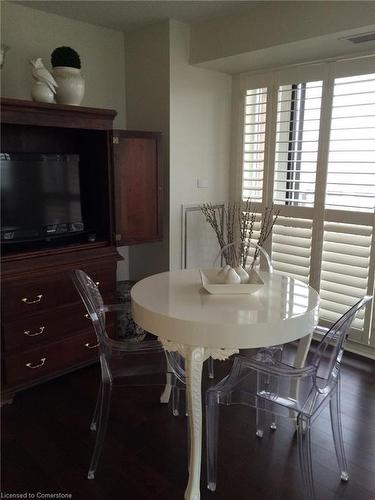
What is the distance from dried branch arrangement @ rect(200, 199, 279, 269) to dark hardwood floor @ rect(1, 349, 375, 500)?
135cm

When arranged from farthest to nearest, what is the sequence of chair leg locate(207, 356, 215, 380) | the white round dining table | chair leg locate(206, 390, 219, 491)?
chair leg locate(207, 356, 215, 380)
chair leg locate(206, 390, 219, 491)
the white round dining table

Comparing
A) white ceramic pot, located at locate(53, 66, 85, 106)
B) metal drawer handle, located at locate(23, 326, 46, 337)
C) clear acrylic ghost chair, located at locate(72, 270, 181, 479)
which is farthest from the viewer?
white ceramic pot, located at locate(53, 66, 85, 106)

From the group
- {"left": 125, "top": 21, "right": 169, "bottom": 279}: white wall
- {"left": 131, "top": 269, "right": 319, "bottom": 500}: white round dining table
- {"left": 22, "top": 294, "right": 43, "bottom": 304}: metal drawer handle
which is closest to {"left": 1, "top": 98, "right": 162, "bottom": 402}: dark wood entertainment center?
{"left": 22, "top": 294, "right": 43, "bottom": 304}: metal drawer handle

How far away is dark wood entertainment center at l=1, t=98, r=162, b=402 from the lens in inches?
96.0

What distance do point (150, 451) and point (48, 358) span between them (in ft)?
3.00

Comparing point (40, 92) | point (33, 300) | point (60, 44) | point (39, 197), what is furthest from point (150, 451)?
point (60, 44)

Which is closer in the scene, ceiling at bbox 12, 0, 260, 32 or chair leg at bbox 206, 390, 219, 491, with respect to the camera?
chair leg at bbox 206, 390, 219, 491

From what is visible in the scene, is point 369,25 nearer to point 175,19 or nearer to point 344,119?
point 344,119

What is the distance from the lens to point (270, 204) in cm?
353

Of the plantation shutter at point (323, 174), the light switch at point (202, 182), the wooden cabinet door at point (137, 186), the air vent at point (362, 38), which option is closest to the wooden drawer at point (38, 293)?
the wooden cabinet door at point (137, 186)

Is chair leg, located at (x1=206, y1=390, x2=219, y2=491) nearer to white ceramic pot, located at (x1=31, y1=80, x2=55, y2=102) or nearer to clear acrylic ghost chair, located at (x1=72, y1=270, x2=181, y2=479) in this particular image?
clear acrylic ghost chair, located at (x1=72, y1=270, x2=181, y2=479)

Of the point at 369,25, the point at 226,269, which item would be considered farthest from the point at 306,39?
the point at 226,269

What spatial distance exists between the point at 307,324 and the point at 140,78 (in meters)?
2.47

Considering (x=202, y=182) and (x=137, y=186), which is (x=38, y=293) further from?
(x=202, y=182)
